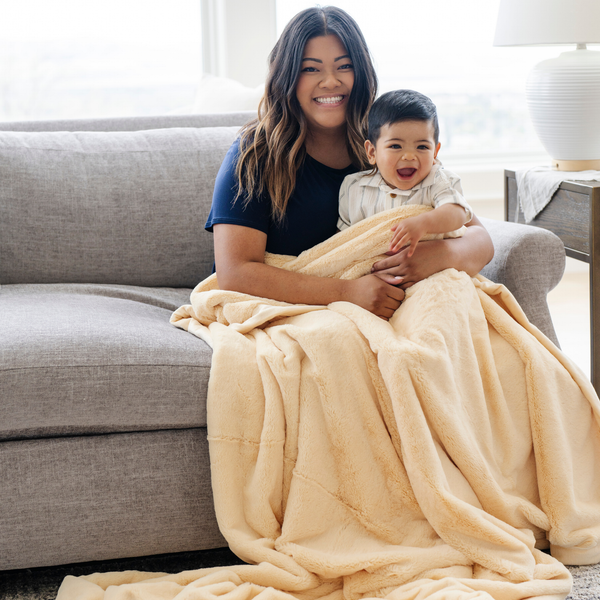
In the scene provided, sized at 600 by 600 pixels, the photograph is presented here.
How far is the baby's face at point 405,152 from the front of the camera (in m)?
1.46

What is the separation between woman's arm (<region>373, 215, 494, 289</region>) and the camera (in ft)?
4.75

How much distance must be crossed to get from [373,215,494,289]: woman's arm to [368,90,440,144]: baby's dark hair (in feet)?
0.74

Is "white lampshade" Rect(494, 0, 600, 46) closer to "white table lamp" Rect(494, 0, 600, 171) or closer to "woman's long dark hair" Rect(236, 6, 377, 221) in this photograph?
"white table lamp" Rect(494, 0, 600, 171)

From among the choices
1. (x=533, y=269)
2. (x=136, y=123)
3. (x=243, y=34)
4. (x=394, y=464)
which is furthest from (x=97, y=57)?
(x=394, y=464)

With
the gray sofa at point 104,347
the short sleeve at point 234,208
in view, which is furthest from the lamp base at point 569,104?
the short sleeve at point 234,208

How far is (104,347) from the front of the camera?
1.28 metres

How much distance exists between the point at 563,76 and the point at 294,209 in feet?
3.49

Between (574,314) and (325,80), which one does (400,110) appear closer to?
(325,80)

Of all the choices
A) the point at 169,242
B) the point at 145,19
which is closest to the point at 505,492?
the point at 169,242

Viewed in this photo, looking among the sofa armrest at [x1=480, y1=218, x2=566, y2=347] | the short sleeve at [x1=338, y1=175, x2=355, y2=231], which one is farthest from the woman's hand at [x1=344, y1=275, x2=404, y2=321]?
the sofa armrest at [x1=480, y1=218, x2=566, y2=347]

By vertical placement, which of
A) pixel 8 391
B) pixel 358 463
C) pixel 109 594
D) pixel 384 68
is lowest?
pixel 109 594

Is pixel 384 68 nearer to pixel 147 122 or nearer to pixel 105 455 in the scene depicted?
pixel 147 122

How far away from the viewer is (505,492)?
51.4 inches

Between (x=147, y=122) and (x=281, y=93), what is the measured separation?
0.64 meters
